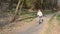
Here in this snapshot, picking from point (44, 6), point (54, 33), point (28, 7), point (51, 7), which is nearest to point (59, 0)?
point (51, 7)

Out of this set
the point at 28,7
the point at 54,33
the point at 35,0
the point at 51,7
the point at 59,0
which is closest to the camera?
the point at 54,33

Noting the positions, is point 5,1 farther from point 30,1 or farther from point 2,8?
point 30,1

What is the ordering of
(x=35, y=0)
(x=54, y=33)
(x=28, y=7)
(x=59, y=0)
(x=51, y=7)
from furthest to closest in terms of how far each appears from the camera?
(x=59, y=0) < (x=51, y=7) < (x=28, y=7) < (x=35, y=0) < (x=54, y=33)

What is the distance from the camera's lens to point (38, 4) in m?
38.5

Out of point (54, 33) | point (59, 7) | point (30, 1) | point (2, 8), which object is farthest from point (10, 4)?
point (54, 33)

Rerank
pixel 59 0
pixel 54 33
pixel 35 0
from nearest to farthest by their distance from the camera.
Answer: pixel 54 33, pixel 35 0, pixel 59 0

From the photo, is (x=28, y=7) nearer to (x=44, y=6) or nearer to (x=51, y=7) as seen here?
(x=44, y=6)

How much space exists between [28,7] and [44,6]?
3.75 meters

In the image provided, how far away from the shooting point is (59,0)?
47.0m

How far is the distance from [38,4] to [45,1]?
3933mm

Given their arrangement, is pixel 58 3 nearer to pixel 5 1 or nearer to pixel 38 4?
pixel 38 4

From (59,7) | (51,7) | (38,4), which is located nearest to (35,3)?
(38,4)

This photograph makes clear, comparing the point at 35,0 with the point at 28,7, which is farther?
the point at 28,7

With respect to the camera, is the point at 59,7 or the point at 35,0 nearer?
the point at 35,0
